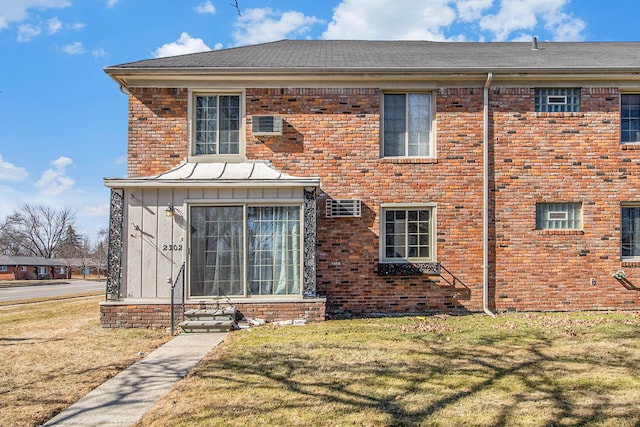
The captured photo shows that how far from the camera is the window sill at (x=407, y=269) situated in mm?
10016

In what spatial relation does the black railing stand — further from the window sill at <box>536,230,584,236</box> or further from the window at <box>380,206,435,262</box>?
the window sill at <box>536,230,584,236</box>

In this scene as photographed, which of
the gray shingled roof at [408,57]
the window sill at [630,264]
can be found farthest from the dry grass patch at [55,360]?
the window sill at [630,264]

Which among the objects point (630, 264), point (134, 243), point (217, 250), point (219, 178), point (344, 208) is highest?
point (219, 178)

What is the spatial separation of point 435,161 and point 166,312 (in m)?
6.39

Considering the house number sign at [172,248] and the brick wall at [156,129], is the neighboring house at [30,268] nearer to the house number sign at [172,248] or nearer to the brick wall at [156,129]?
the brick wall at [156,129]

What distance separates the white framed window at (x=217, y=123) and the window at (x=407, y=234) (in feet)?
12.3

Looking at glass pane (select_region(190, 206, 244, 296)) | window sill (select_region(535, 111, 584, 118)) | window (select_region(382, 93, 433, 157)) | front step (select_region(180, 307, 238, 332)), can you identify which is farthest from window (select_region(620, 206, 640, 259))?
front step (select_region(180, 307, 238, 332))

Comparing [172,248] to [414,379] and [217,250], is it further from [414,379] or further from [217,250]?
[414,379]

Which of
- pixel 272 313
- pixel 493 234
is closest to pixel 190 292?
pixel 272 313

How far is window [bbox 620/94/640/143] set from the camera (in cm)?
1041

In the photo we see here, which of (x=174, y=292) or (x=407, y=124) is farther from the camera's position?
(x=407, y=124)

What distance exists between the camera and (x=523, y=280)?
10.1 meters

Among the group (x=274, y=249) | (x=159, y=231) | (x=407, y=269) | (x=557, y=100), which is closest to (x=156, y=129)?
(x=159, y=231)

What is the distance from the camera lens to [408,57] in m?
11.3
